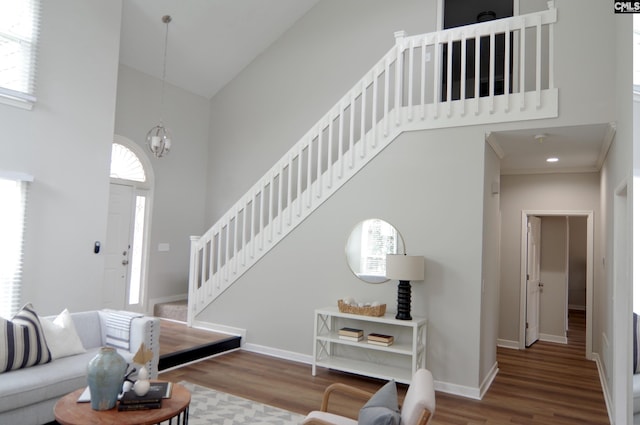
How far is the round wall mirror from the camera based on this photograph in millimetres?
4934

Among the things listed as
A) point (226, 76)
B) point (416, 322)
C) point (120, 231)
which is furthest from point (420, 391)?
point (226, 76)

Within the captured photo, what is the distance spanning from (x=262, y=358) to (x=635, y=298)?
14.0 feet

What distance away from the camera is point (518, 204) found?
671cm

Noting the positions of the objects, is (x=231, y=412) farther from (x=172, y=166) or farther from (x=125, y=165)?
(x=172, y=166)

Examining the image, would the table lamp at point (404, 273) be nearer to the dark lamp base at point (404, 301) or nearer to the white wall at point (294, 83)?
the dark lamp base at point (404, 301)

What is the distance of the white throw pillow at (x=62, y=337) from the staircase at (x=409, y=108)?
95.2 inches

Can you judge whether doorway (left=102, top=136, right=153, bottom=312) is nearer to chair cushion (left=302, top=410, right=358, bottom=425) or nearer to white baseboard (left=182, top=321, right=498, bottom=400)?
white baseboard (left=182, top=321, right=498, bottom=400)

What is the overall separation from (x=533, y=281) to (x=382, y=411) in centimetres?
568

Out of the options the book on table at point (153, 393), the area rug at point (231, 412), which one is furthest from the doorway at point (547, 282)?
the book on table at point (153, 393)

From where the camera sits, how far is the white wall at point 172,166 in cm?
673

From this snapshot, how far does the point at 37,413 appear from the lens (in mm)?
3057

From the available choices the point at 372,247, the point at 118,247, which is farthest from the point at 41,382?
the point at 118,247

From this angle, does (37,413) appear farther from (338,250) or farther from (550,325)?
(550,325)

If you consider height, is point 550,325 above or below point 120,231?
below
